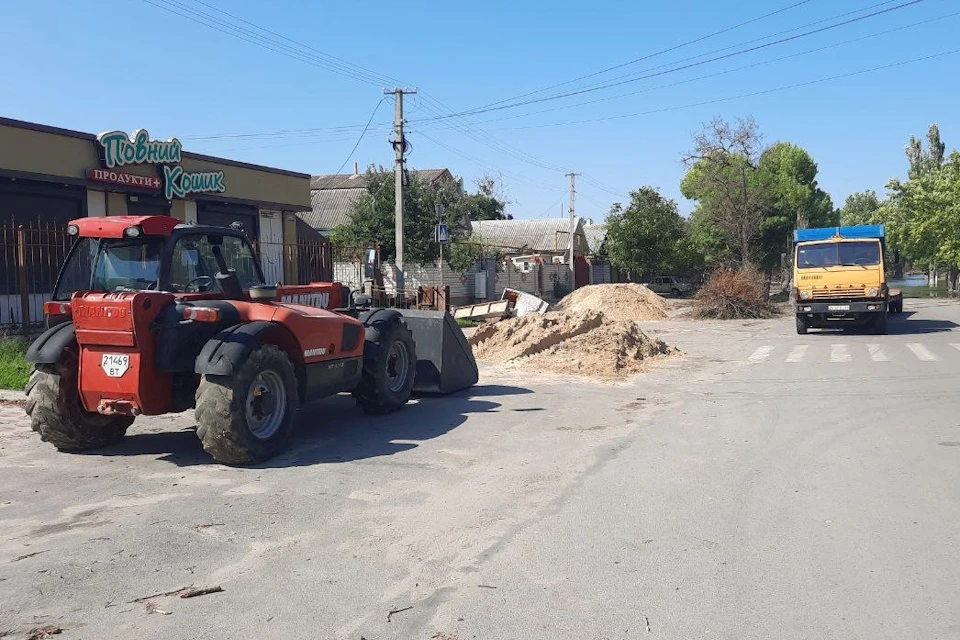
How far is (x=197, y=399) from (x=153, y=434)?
2187mm

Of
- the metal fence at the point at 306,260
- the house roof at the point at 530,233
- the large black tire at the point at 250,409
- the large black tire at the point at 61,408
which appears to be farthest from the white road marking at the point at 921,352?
the house roof at the point at 530,233

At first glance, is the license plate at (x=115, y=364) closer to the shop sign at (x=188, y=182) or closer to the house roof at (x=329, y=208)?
the shop sign at (x=188, y=182)

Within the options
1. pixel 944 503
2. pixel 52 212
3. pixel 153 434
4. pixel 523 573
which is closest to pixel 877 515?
pixel 944 503

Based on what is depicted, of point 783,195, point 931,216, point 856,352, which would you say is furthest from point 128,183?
point 931,216

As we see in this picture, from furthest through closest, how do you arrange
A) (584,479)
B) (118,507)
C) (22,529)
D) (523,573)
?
(584,479) < (118,507) < (22,529) < (523,573)

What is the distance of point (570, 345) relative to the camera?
15.5 metres

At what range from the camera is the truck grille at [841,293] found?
2116 centimetres

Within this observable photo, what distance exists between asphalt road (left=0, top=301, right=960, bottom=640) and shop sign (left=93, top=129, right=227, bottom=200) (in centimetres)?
1086

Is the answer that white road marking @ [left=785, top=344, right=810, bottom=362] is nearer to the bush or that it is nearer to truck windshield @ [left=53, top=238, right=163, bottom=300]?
the bush

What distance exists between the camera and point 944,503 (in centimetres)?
610

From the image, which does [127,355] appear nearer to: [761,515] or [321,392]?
[321,392]

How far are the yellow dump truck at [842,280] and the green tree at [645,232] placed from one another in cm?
2659

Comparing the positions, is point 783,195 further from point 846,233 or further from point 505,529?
point 505,529

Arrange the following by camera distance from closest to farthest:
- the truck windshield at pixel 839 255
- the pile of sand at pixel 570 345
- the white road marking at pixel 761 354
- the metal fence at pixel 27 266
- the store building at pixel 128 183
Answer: the metal fence at pixel 27 266
the pile of sand at pixel 570 345
the white road marking at pixel 761 354
the store building at pixel 128 183
the truck windshield at pixel 839 255
